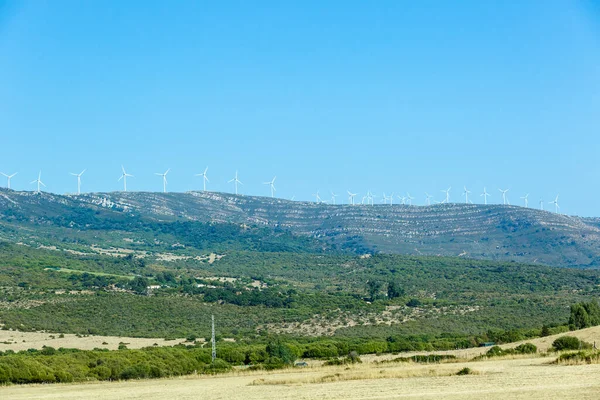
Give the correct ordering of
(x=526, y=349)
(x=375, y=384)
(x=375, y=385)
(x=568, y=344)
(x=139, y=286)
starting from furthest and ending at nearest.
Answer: (x=139, y=286), (x=526, y=349), (x=568, y=344), (x=375, y=384), (x=375, y=385)

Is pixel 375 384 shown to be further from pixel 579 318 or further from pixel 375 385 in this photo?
pixel 579 318

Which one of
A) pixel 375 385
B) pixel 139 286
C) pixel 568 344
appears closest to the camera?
pixel 375 385

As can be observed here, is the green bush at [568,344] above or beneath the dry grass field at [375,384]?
above

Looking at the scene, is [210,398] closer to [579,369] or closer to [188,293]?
[579,369]

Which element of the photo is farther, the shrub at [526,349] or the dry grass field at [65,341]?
the dry grass field at [65,341]

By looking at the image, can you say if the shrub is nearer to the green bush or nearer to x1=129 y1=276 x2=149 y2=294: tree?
the green bush

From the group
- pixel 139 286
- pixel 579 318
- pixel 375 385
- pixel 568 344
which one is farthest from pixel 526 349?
pixel 139 286

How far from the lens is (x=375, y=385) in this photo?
43.9 meters

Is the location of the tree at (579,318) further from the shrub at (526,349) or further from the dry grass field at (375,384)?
the dry grass field at (375,384)

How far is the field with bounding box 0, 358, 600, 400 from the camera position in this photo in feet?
128

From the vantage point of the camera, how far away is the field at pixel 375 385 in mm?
38938

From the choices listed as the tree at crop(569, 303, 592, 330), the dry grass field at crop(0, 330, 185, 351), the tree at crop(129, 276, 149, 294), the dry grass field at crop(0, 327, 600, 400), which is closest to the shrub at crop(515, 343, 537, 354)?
the dry grass field at crop(0, 327, 600, 400)

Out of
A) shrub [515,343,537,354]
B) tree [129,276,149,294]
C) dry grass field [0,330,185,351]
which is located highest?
tree [129,276,149,294]

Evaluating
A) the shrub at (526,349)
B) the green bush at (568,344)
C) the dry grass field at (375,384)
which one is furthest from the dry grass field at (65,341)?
the green bush at (568,344)
